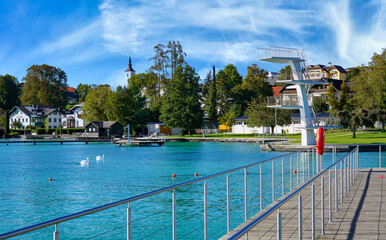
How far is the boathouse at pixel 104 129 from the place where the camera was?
299ft

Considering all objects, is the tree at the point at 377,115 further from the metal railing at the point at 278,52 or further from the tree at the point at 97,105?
the tree at the point at 97,105

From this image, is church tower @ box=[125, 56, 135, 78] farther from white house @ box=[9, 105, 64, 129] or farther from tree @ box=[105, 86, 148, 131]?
tree @ box=[105, 86, 148, 131]

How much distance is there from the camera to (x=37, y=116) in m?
117

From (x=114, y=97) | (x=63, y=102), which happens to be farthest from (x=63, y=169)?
(x=63, y=102)

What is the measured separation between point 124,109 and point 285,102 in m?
49.8

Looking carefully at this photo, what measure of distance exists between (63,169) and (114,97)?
184ft

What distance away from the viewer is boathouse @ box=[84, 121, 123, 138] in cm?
9112

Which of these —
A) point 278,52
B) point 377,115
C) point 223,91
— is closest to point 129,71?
point 223,91

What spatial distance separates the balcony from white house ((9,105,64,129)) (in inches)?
3262

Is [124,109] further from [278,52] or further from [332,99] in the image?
[278,52]

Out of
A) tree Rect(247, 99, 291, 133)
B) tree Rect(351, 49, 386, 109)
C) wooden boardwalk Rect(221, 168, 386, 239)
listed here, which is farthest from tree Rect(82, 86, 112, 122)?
wooden boardwalk Rect(221, 168, 386, 239)

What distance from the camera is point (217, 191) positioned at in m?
21.5

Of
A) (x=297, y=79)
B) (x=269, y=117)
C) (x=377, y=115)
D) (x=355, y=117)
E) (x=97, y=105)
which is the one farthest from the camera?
(x=97, y=105)

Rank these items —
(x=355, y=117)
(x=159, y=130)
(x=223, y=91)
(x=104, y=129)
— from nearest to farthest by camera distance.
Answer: (x=355, y=117), (x=104, y=129), (x=159, y=130), (x=223, y=91)
